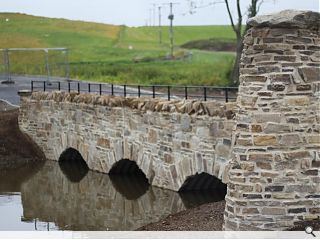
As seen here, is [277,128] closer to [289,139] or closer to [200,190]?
[289,139]

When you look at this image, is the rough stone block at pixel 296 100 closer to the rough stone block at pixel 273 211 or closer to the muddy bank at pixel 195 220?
the rough stone block at pixel 273 211

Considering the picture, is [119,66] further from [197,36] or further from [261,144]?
[261,144]

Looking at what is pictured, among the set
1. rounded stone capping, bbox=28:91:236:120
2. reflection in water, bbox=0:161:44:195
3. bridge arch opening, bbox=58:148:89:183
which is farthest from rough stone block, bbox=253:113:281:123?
bridge arch opening, bbox=58:148:89:183

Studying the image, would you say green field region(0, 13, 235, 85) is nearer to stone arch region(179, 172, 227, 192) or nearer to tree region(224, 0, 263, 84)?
tree region(224, 0, 263, 84)

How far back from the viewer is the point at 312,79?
34.6 ft

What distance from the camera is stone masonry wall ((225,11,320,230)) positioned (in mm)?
10406

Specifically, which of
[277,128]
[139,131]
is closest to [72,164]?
[139,131]

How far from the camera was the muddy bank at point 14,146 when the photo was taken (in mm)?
27766

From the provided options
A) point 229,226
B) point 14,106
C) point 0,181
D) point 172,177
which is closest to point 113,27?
point 14,106

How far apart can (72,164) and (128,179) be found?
4.63m

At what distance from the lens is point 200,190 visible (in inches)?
758

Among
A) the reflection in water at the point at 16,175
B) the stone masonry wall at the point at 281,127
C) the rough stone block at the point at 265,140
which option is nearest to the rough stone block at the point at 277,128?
the stone masonry wall at the point at 281,127

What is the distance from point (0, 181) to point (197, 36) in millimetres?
44599

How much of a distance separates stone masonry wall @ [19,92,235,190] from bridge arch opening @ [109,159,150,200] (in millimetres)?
430
